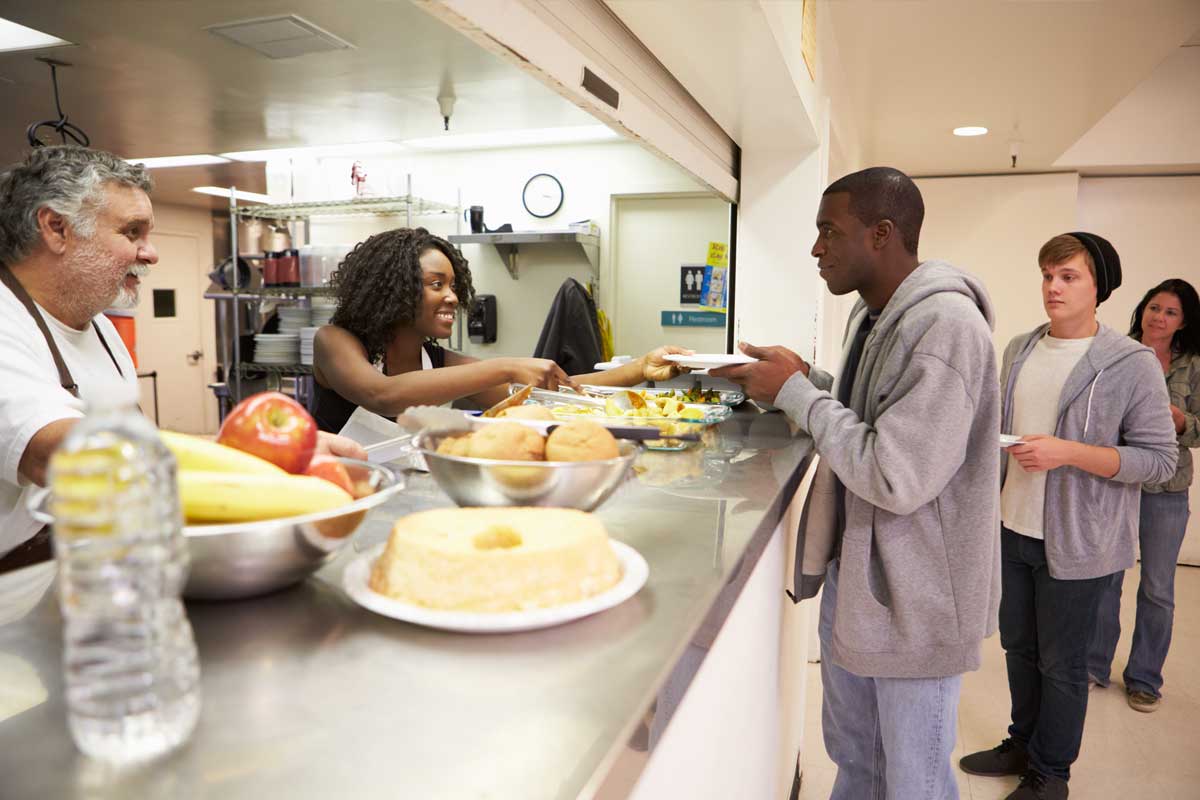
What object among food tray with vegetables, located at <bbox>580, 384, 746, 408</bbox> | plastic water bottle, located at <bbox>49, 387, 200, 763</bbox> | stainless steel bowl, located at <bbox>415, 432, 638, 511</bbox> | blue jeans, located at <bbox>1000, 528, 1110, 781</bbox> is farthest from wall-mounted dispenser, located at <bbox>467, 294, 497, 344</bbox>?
plastic water bottle, located at <bbox>49, 387, 200, 763</bbox>

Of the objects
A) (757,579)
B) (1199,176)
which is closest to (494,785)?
(757,579)

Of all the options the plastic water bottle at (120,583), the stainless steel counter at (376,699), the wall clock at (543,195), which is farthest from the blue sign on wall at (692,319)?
the plastic water bottle at (120,583)

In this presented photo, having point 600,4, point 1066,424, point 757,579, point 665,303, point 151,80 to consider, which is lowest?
point 757,579

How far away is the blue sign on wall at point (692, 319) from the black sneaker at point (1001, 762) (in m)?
3.31

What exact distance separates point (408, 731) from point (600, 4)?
166 centimetres

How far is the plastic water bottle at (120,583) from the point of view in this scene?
0.45m

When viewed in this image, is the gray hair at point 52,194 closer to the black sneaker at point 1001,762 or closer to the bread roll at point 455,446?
the bread roll at point 455,446

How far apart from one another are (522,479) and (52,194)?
1503 millimetres

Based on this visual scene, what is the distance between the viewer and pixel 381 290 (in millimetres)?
2516

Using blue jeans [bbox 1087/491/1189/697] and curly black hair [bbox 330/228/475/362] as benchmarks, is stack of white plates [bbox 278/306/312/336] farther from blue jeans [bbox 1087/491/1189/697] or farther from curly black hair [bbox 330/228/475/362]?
blue jeans [bbox 1087/491/1189/697]

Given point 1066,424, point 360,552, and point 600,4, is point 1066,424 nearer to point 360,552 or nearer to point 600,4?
point 600,4

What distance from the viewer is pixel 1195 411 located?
139 inches

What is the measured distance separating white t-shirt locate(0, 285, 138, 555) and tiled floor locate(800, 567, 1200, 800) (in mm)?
2432

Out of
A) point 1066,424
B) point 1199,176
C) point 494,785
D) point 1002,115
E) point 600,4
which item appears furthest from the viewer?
point 1199,176
